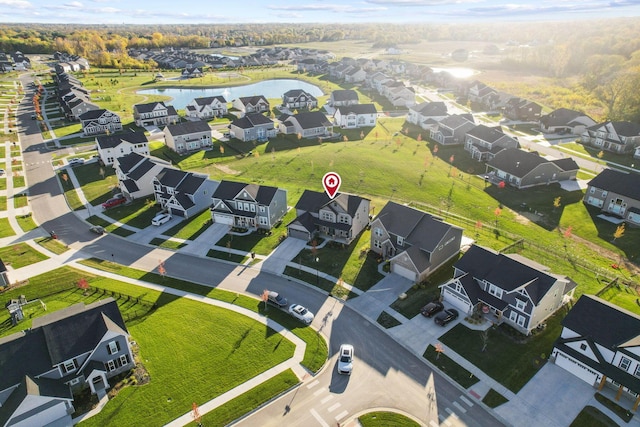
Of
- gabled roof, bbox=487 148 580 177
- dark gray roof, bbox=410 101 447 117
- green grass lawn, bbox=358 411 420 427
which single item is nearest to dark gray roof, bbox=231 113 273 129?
dark gray roof, bbox=410 101 447 117

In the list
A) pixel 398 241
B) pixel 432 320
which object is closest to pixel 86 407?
pixel 432 320

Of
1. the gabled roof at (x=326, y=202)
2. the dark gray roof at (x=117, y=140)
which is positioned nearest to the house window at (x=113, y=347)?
the gabled roof at (x=326, y=202)

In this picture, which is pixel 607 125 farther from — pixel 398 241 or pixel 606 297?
pixel 398 241

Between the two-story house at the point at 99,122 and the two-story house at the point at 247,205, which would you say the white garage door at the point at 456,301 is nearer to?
the two-story house at the point at 247,205

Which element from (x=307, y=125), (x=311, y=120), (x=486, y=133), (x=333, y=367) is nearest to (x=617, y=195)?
(x=486, y=133)

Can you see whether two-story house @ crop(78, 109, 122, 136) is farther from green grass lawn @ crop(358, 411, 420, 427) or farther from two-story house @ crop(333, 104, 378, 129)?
green grass lawn @ crop(358, 411, 420, 427)
